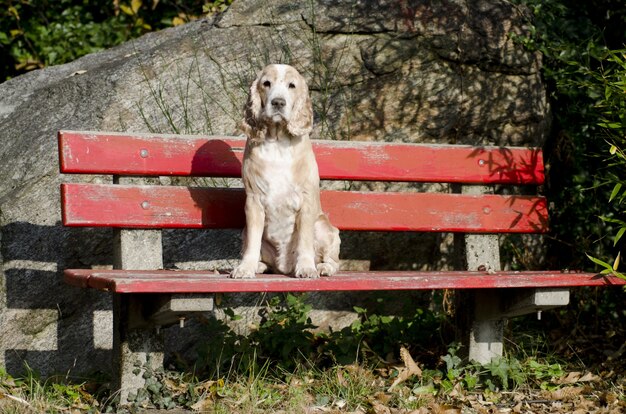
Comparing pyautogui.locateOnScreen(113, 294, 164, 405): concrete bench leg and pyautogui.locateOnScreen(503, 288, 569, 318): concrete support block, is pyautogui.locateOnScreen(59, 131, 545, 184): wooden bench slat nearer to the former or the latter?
pyautogui.locateOnScreen(113, 294, 164, 405): concrete bench leg

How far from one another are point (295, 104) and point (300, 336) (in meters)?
1.33

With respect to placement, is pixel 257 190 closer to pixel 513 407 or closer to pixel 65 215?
pixel 65 215

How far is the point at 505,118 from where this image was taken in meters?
6.14

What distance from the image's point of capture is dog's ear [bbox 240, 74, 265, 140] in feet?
15.4

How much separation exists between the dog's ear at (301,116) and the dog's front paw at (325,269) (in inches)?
26.3

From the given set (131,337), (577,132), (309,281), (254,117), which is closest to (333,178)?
(254,117)

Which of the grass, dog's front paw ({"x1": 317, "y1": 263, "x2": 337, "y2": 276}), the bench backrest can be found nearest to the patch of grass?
the grass

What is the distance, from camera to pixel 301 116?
4711mm

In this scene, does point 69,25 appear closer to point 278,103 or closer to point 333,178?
point 333,178

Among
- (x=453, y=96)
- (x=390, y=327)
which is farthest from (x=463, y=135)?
(x=390, y=327)

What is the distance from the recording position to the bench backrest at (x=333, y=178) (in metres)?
4.80

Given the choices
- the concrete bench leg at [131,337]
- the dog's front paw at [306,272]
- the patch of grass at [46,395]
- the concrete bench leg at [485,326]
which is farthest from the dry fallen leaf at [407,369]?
the patch of grass at [46,395]

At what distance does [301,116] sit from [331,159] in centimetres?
70

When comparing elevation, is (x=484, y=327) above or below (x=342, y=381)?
above
